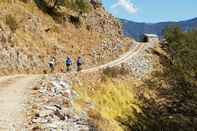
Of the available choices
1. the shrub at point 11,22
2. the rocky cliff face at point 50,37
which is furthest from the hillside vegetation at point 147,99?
the shrub at point 11,22

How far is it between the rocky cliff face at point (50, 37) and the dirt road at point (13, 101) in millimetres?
7821

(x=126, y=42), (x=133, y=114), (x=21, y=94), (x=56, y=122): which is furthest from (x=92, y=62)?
(x=56, y=122)

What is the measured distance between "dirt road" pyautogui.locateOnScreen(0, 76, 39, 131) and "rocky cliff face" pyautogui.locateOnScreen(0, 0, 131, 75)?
7821 mm

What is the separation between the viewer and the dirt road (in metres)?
22.9

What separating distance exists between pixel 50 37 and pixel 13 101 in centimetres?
3496

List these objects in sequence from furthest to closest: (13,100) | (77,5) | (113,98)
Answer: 1. (77,5)
2. (113,98)
3. (13,100)

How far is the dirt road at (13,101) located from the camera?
22939mm

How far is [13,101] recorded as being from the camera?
27812 millimetres

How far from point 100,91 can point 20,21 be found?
46.3ft

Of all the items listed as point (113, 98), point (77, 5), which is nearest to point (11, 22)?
point (113, 98)

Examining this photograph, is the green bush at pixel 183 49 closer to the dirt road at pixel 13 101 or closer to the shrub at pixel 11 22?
the shrub at pixel 11 22

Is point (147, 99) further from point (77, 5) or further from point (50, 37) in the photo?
point (77, 5)

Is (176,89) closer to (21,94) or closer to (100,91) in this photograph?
(100,91)

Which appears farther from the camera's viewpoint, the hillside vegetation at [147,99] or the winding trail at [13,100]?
the hillside vegetation at [147,99]
